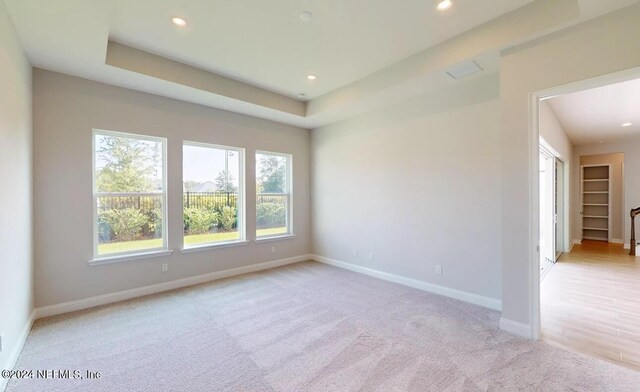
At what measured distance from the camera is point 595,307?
11.2 ft

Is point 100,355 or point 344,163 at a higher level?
point 344,163

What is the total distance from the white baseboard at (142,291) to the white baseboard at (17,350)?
0.23m

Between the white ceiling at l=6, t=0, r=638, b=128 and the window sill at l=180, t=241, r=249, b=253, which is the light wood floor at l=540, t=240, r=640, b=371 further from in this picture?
the window sill at l=180, t=241, r=249, b=253

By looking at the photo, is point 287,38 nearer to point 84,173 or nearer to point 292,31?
point 292,31

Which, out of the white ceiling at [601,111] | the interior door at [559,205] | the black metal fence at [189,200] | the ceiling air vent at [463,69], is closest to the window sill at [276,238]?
the black metal fence at [189,200]

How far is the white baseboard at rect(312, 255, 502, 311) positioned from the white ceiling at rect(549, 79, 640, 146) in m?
3.13

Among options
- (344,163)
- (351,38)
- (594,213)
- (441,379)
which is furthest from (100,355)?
(594,213)

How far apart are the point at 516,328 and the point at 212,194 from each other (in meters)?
4.53

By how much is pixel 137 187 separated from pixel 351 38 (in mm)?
3521

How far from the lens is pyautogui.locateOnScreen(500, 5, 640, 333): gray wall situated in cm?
234

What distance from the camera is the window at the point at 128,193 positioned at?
12.0 feet

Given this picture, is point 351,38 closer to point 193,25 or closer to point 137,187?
point 193,25

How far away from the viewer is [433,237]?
4012mm

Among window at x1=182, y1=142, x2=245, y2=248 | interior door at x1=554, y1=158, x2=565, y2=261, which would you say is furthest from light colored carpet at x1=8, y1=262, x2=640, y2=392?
interior door at x1=554, y1=158, x2=565, y2=261
